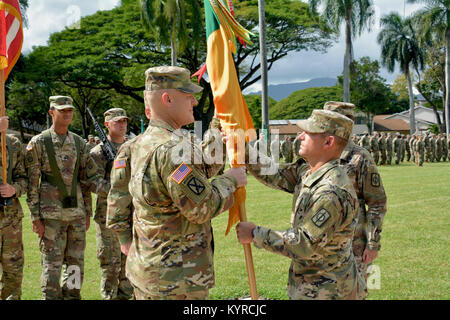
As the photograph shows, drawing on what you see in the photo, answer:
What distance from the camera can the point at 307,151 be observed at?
115 inches

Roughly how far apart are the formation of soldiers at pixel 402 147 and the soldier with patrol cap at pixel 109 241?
18.2 m

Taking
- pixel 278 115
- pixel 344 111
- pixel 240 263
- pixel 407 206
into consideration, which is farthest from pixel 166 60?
pixel 278 115

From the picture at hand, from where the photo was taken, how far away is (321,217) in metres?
2.58

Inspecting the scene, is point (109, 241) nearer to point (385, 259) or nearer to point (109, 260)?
point (109, 260)

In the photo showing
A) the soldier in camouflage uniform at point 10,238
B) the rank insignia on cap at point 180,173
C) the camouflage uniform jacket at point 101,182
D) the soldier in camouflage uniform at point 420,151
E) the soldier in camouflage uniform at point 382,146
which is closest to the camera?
the rank insignia on cap at point 180,173

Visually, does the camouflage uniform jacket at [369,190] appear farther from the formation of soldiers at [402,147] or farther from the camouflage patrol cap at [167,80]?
the formation of soldiers at [402,147]

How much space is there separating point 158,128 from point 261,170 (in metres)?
0.95

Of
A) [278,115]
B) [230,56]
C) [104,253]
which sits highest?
[278,115]

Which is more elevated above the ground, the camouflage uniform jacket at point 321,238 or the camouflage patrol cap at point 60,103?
the camouflage patrol cap at point 60,103

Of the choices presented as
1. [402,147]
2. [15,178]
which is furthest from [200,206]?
[402,147]

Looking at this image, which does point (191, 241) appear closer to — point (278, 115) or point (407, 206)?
point (407, 206)

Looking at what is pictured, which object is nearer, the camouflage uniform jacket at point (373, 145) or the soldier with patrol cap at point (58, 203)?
the soldier with patrol cap at point (58, 203)

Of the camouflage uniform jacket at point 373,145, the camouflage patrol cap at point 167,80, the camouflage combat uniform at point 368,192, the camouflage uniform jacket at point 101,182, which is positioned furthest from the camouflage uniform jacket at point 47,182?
the camouflage uniform jacket at point 373,145

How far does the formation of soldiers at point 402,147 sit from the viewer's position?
2427cm
